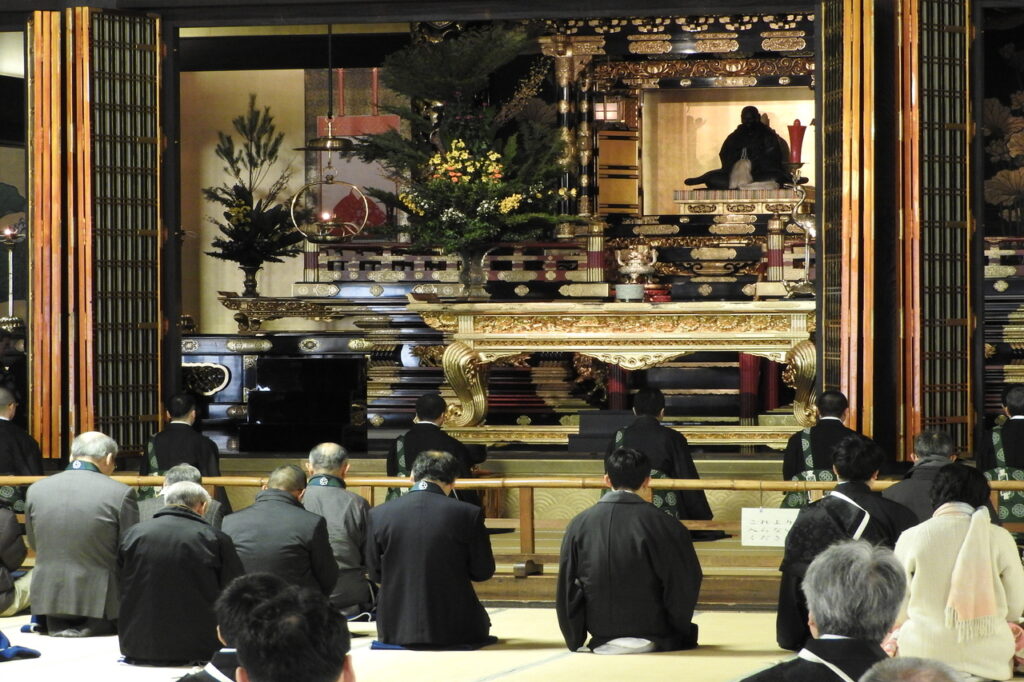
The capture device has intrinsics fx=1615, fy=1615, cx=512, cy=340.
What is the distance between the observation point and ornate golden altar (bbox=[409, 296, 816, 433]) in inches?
369

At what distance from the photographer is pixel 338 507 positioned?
6.50 meters

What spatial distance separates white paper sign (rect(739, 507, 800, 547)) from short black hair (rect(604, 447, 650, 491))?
0.73m

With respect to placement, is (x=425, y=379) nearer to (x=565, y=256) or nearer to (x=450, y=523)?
(x=565, y=256)

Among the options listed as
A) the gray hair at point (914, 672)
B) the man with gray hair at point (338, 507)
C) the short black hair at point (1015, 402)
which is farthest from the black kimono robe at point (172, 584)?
the short black hair at point (1015, 402)

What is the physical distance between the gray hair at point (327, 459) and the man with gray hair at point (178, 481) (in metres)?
0.41

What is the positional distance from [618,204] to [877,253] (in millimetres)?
4674

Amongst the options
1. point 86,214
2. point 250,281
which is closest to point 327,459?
point 86,214

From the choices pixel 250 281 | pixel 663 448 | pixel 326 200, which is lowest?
pixel 663 448

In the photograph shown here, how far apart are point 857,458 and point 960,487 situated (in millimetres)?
485

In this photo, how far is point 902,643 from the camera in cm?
497

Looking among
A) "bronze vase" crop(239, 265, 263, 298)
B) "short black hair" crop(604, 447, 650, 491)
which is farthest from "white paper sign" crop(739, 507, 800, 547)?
"bronze vase" crop(239, 265, 263, 298)

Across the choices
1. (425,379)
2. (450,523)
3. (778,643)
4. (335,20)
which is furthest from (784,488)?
(425,379)

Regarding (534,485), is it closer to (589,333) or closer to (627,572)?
(627,572)

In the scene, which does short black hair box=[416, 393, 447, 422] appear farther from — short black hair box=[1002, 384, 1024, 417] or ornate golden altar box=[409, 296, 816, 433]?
short black hair box=[1002, 384, 1024, 417]
